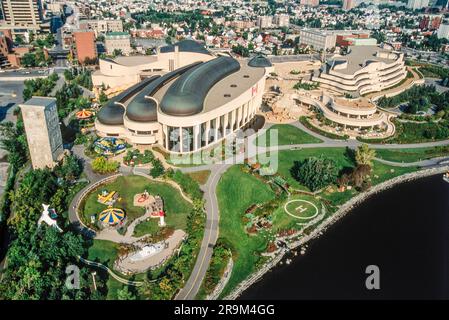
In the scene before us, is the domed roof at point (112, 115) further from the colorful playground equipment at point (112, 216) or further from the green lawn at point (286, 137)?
the green lawn at point (286, 137)

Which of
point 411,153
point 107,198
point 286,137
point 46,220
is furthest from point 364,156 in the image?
point 46,220

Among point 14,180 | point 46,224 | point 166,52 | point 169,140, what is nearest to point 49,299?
point 46,224

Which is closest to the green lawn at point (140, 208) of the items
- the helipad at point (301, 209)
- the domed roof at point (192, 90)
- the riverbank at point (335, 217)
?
the riverbank at point (335, 217)

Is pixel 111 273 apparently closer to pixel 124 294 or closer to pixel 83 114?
pixel 124 294

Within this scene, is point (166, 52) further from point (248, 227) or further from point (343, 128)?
point (248, 227)

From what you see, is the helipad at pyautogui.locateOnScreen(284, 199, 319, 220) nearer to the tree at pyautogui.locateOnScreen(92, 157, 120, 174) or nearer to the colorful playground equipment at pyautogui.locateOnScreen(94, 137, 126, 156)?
the tree at pyautogui.locateOnScreen(92, 157, 120, 174)

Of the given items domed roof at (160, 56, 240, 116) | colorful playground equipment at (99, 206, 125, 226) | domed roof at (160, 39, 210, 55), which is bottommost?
colorful playground equipment at (99, 206, 125, 226)

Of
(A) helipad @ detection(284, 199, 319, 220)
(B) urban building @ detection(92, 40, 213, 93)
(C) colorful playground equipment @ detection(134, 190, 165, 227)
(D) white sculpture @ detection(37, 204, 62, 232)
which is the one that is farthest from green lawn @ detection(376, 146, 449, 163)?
(D) white sculpture @ detection(37, 204, 62, 232)
